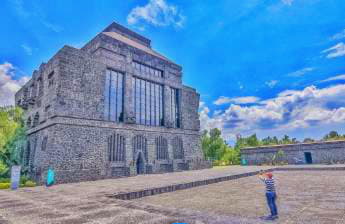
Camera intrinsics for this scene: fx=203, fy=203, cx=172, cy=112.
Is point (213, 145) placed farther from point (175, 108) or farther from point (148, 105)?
point (148, 105)

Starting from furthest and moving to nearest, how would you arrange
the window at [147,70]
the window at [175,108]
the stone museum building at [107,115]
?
the window at [175,108]
the window at [147,70]
the stone museum building at [107,115]

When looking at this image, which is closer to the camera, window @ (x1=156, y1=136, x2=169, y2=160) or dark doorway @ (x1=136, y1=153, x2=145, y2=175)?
dark doorway @ (x1=136, y1=153, x2=145, y2=175)

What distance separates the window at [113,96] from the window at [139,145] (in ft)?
10.4

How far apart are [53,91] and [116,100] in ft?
22.5

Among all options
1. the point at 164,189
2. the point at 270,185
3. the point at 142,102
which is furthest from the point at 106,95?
the point at 270,185

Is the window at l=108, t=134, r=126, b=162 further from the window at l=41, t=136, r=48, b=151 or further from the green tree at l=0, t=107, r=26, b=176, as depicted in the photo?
the green tree at l=0, t=107, r=26, b=176

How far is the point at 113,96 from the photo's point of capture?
2477 cm

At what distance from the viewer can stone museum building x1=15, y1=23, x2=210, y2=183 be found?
19594 mm

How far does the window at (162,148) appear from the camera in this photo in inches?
1098

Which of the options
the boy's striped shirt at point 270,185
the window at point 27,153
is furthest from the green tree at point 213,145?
the boy's striped shirt at point 270,185

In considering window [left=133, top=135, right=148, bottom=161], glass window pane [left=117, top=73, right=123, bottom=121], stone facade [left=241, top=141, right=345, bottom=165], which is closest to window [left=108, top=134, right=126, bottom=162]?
window [left=133, top=135, right=148, bottom=161]

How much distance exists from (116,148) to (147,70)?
12.6 metres

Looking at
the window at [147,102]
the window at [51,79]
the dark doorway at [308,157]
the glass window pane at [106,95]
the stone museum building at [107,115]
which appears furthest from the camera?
the dark doorway at [308,157]

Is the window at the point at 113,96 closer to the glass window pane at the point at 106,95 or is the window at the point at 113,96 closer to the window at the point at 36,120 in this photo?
the glass window pane at the point at 106,95
